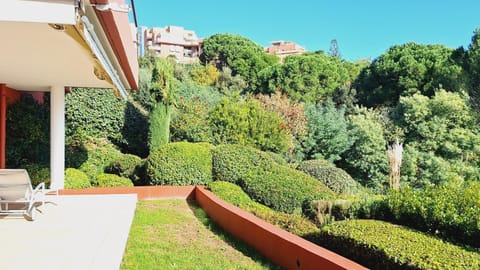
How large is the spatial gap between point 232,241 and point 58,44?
13.2ft

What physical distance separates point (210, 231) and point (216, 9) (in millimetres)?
42937

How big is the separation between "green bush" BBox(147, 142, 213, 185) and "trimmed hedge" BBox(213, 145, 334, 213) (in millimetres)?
350

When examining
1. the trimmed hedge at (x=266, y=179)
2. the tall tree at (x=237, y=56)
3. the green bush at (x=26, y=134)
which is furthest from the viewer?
the tall tree at (x=237, y=56)

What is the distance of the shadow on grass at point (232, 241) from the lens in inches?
209

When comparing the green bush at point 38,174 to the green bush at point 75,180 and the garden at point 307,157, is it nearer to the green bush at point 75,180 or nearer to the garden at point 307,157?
the garden at point 307,157

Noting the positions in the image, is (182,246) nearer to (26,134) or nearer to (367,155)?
(26,134)

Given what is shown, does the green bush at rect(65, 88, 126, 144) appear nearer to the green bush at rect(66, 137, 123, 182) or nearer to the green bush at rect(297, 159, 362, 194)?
the green bush at rect(66, 137, 123, 182)

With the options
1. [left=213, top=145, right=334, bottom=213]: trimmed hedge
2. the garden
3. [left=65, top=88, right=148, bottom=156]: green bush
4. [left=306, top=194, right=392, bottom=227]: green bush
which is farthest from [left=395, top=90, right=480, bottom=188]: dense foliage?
[left=65, top=88, right=148, bottom=156]: green bush

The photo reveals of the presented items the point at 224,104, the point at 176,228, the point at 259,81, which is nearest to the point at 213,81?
the point at 259,81

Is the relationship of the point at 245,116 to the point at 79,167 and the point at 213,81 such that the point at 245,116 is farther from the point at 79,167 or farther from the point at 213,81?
the point at 213,81

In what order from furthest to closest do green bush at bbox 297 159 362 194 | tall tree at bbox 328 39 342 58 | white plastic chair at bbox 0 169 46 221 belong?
tall tree at bbox 328 39 342 58 → green bush at bbox 297 159 362 194 → white plastic chair at bbox 0 169 46 221

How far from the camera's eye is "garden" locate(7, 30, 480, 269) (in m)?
5.31

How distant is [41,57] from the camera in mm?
6527

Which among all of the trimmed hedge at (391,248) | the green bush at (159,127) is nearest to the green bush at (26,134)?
the green bush at (159,127)
